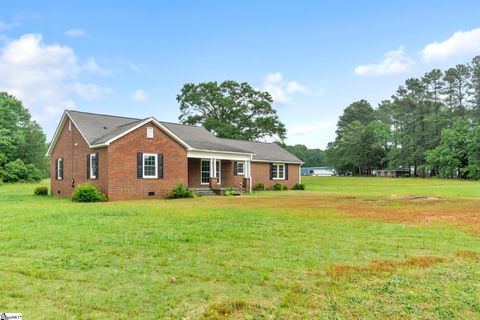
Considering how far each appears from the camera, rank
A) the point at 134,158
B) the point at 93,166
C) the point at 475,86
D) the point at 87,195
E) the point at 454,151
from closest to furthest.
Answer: the point at 87,195, the point at 134,158, the point at 93,166, the point at 454,151, the point at 475,86

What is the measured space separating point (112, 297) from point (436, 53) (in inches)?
1123

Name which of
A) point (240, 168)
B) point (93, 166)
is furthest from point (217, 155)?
point (93, 166)

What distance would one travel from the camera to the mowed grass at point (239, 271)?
3.67 meters

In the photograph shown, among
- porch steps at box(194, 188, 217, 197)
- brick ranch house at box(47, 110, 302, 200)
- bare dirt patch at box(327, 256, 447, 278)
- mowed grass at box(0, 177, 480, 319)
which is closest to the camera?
mowed grass at box(0, 177, 480, 319)

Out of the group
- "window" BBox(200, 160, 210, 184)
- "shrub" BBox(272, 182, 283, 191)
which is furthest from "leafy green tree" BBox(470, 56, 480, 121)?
"window" BBox(200, 160, 210, 184)

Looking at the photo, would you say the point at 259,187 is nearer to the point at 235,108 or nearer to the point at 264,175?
the point at 264,175

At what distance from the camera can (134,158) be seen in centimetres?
1883

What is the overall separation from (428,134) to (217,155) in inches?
1831

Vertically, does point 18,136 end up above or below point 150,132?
above

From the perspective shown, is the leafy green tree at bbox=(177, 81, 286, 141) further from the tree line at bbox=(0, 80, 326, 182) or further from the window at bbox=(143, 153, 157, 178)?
the window at bbox=(143, 153, 157, 178)

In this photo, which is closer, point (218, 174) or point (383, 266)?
point (383, 266)

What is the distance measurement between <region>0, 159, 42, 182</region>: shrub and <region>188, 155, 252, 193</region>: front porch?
29.2 metres

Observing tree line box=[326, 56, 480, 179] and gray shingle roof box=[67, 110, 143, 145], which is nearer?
gray shingle roof box=[67, 110, 143, 145]

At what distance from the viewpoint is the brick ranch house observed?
60.1 ft
